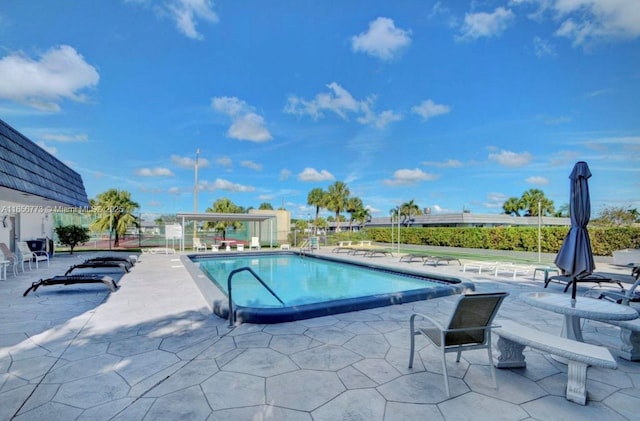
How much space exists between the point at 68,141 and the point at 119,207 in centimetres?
503

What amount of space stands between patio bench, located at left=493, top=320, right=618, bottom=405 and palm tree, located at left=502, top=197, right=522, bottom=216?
156 ft

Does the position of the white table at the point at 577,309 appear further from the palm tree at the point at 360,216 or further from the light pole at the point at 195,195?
the palm tree at the point at 360,216

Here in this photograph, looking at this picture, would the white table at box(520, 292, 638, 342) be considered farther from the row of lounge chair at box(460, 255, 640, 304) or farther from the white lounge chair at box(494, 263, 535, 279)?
the white lounge chair at box(494, 263, 535, 279)

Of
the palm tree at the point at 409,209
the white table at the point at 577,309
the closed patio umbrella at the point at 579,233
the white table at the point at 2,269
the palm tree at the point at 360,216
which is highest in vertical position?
the palm tree at the point at 409,209

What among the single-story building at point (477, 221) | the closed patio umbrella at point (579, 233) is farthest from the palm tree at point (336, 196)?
the closed patio umbrella at point (579, 233)

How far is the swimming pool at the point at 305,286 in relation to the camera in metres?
4.84

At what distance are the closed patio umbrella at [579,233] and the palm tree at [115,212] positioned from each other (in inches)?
823

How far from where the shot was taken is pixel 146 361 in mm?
3180

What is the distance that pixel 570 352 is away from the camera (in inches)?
94.2

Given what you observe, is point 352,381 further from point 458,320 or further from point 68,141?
point 68,141

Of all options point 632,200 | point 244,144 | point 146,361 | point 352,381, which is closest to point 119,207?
point 244,144

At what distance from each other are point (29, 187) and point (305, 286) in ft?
25.1

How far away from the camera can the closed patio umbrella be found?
11.8ft

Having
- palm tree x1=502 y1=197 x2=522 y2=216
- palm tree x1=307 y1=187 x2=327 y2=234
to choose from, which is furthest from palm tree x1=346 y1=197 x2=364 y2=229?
palm tree x1=502 y1=197 x2=522 y2=216
